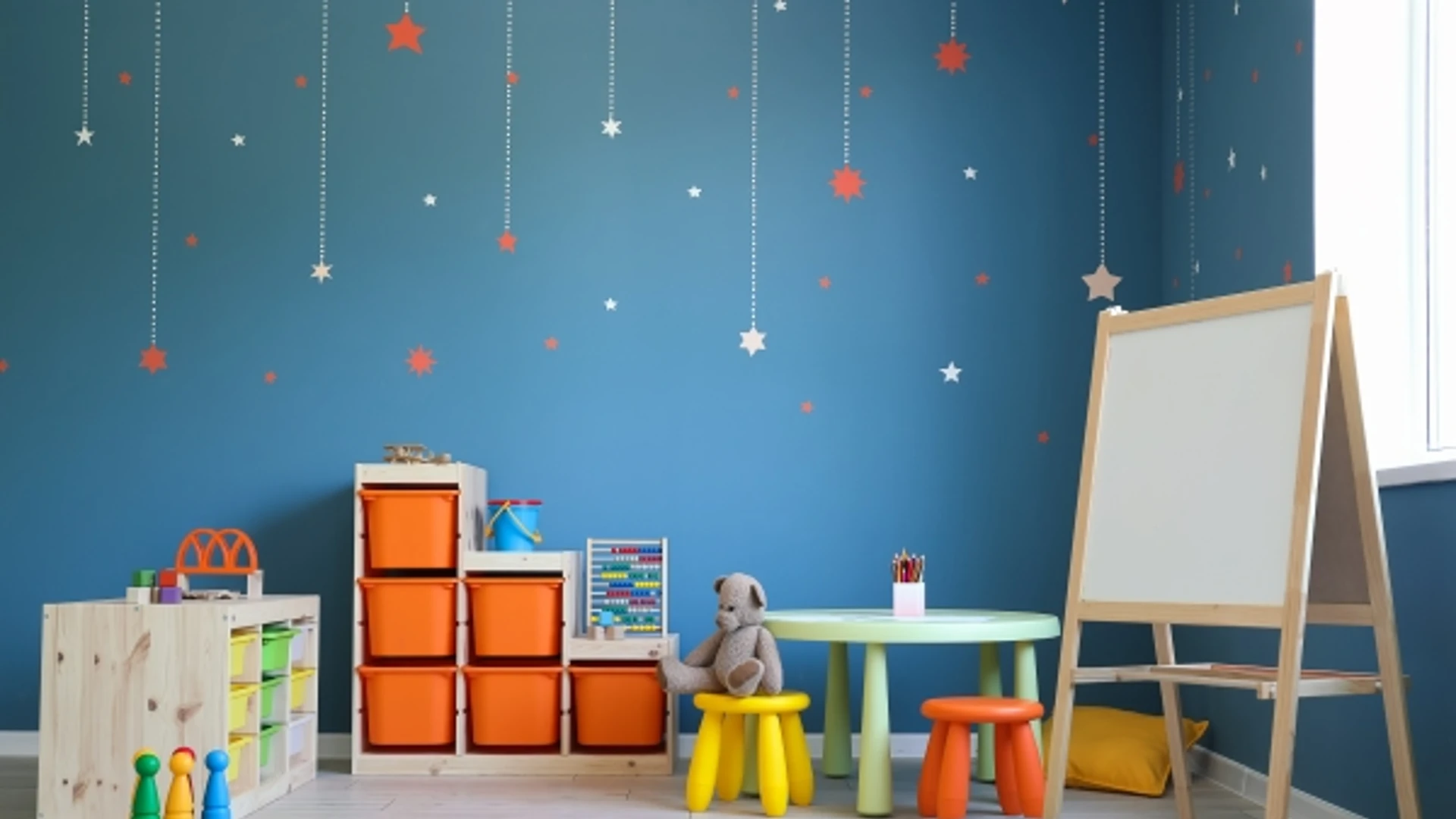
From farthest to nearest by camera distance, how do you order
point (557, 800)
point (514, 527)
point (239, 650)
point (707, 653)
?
point (514, 527), point (707, 653), point (557, 800), point (239, 650)

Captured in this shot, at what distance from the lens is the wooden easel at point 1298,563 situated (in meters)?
2.52

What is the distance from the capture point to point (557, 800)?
12.0ft

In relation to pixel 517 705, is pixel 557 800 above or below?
below

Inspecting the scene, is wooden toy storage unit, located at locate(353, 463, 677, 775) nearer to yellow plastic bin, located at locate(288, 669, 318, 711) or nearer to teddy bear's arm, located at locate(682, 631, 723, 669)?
yellow plastic bin, located at locate(288, 669, 318, 711)

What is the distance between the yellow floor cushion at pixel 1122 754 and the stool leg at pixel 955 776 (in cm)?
46

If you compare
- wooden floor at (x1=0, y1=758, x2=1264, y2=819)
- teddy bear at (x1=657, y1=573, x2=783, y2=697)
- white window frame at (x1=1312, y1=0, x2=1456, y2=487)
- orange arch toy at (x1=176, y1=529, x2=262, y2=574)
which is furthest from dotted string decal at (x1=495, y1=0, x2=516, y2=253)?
white window frame at (x1=1312, y1=0, x2=1456, y2=487)

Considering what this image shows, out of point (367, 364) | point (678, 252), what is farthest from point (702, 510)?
point (367, 364)

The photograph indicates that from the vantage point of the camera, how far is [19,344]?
4.50m

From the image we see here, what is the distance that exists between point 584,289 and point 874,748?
1.72 meters

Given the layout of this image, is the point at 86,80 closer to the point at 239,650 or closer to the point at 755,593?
the point at 239,650

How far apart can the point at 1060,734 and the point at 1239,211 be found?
5.31ft

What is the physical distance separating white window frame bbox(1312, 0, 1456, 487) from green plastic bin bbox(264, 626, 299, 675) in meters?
2.57

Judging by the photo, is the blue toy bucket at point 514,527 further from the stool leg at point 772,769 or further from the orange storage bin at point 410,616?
the stool leg at point 772,769

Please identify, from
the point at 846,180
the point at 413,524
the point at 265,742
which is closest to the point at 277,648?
the point at 265,742
